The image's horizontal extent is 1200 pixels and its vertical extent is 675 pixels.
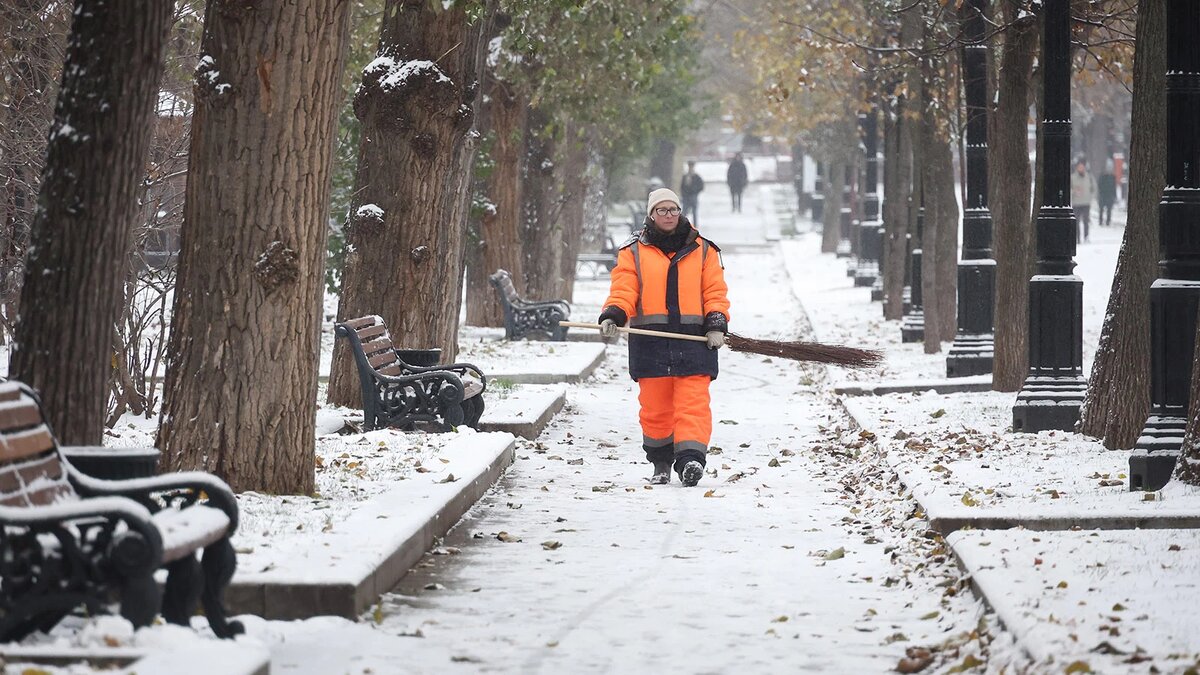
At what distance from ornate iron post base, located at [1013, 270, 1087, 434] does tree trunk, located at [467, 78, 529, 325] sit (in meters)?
12.1

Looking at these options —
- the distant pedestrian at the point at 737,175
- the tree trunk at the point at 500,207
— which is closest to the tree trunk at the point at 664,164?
the distant pedestrian at the point at 737,175

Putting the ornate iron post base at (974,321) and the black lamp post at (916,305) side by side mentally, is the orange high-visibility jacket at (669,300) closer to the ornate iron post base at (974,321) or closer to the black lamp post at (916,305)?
the ornate iron post base at (974,321)

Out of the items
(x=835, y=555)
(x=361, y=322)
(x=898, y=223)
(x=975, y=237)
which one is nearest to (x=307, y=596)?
(x=835, y=555)

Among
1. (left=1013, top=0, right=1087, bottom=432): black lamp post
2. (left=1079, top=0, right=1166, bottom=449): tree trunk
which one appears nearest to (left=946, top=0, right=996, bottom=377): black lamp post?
(left=1013, top=0, right=1087, bottom=432): black lamp post

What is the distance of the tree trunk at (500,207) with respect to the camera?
83.9 feet

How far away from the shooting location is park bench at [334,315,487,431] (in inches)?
501

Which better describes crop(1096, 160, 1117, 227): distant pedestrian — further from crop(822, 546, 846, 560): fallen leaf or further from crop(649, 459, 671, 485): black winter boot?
crop(822, 546, 846, 560): fallen leaf

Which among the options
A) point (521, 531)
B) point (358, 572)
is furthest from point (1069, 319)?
point (358, 572)

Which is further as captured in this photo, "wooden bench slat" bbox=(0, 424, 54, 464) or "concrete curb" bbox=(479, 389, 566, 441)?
"concrete curb" bbox=(479, 389, 566, 441)

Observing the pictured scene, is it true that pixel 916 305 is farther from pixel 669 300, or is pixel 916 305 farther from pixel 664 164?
pixel 664 164

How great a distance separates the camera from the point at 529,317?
24938mm

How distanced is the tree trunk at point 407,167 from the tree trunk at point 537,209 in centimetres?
1359

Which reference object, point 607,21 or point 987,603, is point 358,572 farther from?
point 607,21

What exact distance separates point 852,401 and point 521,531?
7.36 meters
